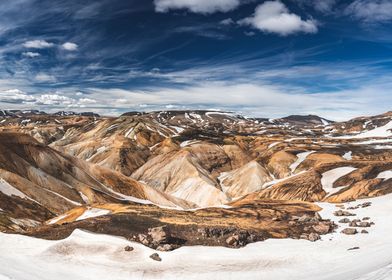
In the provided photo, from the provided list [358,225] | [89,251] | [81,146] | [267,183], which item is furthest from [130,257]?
[81,146]

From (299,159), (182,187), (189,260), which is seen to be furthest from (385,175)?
(189,260)

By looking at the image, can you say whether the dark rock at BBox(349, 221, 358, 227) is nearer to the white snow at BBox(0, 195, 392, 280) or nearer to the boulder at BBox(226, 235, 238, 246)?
the white snow at BBox(0, 195, 392, 280)

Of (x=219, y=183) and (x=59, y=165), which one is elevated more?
(x=59, y=165)

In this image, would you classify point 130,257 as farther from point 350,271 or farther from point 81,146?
point 81,146

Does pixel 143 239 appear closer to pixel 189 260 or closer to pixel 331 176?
pixel 189 260

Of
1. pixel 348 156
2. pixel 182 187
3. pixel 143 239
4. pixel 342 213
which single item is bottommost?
pixel 182 187

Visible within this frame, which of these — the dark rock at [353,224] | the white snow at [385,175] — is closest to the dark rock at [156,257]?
the dark rock at [353,224]

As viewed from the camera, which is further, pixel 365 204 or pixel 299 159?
pixel 299 159
